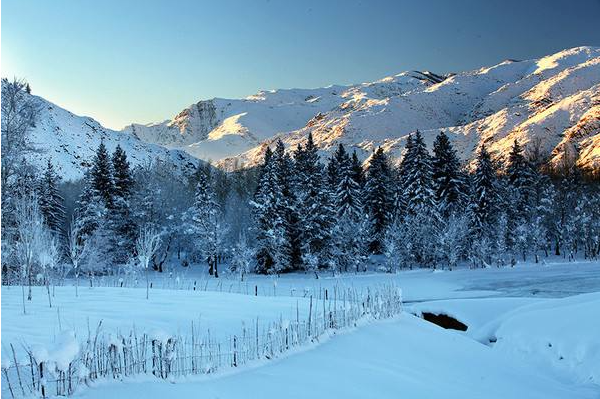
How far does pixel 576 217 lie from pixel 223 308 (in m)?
45.5

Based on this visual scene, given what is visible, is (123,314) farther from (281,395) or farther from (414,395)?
(414,395)

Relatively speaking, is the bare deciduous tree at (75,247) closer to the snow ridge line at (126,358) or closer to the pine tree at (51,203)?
the pine tree at (51,203)

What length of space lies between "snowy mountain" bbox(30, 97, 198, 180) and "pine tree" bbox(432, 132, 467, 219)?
54115 millimetres

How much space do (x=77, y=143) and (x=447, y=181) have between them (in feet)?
300

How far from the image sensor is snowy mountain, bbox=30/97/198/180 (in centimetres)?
9894

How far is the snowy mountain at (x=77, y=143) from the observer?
98.9m

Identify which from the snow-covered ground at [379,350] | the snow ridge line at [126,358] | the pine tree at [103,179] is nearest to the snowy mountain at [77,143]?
the pine tree at [103,179]

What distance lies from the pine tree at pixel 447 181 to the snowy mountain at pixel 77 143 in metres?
54.1

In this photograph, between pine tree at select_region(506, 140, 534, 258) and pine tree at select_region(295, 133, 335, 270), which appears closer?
pine tree at select_region(295, 133, 335, 270)

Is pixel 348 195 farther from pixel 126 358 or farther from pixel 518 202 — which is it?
pixel 126 358

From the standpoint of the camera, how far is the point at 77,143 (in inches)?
4434

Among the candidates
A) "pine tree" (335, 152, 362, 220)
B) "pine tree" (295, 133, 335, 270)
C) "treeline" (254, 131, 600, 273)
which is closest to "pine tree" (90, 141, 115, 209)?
"treeline" (254, 131, 600, 273)

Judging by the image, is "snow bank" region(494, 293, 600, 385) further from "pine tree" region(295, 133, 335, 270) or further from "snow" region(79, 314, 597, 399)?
"pine tree" region(295, 133, 335, 270)

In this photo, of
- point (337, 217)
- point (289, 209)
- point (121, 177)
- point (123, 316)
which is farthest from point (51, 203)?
point (123, 316)
